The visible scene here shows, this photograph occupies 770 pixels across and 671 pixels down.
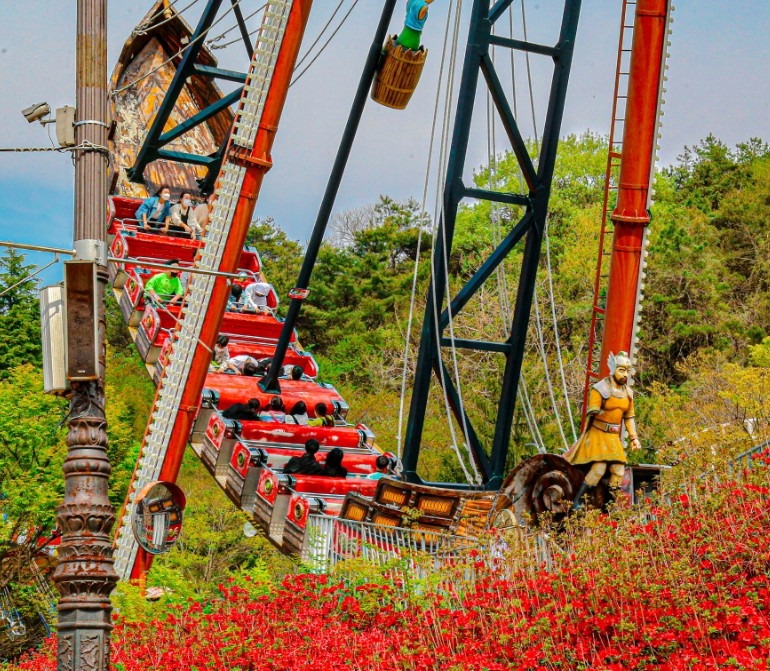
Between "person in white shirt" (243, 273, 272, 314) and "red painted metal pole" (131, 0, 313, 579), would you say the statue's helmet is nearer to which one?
"red painted metal pole" (131, 0, 313, 579)

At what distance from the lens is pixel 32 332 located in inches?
1555

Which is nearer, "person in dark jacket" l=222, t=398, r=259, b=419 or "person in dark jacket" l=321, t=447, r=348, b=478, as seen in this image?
"person in dark jacket" l=321, t=447, r=348, b=478

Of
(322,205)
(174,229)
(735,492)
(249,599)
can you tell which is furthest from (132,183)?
(735,492)

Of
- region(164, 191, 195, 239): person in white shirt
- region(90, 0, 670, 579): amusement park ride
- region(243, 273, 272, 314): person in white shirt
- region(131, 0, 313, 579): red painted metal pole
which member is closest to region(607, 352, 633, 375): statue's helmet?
region(90, 0, 670, 579): amusement park ride

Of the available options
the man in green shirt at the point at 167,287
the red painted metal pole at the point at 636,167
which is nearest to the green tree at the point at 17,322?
the man in green shirt at the point at 167,287

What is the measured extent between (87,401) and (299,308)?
38.2 feet

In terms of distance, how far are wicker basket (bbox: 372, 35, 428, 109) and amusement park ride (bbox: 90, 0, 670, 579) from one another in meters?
0.02

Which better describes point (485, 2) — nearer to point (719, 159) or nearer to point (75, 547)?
point (75, 547)

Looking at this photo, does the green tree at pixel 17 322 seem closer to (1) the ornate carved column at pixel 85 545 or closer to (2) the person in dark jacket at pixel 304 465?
(2) the person in dark jacket at pixel 304 465

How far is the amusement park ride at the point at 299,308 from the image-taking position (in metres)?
13.7

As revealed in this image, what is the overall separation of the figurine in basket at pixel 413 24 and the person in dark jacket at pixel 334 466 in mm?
5543

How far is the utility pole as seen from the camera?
24.4 feet

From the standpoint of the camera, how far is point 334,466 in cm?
1839

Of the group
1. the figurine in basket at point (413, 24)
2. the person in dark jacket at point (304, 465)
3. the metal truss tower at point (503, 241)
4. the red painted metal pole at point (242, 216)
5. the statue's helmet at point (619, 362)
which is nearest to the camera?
the statue's helmet at point (619, 362)
